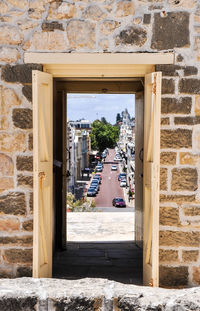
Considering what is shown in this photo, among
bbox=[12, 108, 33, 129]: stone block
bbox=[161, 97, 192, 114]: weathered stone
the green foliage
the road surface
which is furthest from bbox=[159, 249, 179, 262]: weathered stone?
the green foliage

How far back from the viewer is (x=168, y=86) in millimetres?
3475

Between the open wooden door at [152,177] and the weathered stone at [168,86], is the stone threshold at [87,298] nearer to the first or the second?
the open wooden door at [152,177]

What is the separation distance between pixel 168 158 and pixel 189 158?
205mm

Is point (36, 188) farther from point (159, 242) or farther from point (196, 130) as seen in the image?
point (196, 130)

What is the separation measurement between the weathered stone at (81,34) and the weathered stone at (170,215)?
5.71 ft

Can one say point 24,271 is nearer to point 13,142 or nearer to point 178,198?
point 13,142

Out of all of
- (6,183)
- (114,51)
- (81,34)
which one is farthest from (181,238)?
(81,34)

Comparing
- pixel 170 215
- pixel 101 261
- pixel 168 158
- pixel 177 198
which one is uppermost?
pixel 168 158

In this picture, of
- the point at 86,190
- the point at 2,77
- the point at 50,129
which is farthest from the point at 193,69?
the point at 86,190

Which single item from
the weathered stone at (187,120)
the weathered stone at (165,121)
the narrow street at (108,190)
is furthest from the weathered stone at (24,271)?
the narrow street at (108,190)

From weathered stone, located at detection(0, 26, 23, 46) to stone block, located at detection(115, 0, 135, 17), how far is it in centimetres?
97

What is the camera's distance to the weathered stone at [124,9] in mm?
3432

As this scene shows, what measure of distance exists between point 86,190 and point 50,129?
33136 millimetres

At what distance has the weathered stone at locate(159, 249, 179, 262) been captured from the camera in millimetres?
3542
